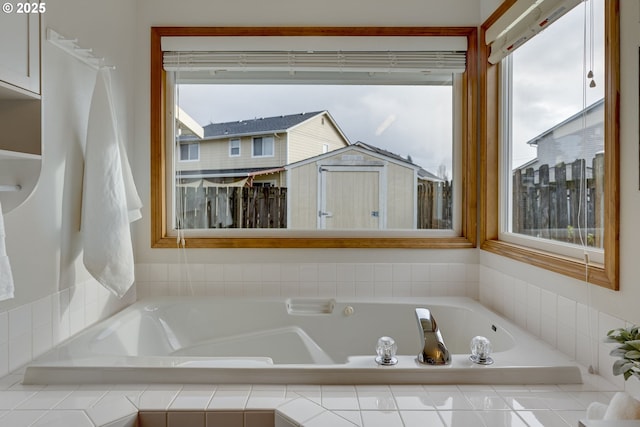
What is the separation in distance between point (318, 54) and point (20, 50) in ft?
4.86

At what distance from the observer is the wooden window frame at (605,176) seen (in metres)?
1.33

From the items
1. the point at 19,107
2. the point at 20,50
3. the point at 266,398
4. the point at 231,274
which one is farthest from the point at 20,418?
the point at 231,274

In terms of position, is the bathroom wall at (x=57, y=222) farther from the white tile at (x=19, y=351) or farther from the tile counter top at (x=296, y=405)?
the tile counter top at (x=296, y=405)

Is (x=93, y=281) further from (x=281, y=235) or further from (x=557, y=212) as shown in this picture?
(x=557, y=212)

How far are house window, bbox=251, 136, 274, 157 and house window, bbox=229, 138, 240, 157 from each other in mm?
89

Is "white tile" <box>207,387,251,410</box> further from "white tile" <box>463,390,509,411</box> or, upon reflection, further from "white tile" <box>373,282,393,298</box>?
"white tile" <box>373,282,393,298</box>

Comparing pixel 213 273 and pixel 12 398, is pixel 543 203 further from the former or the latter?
pixel 12 398

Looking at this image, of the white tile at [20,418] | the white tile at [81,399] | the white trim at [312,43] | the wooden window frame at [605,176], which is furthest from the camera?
the white trim at [312,43]

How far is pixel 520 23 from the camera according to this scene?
6.15ft

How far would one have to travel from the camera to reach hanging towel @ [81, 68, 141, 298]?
1.74 meters

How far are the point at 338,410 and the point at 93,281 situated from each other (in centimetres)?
133

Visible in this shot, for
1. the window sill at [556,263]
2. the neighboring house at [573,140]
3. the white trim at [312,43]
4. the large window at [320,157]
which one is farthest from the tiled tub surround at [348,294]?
the white trim at [312,43]

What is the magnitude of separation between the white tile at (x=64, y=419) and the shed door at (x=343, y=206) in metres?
1.55

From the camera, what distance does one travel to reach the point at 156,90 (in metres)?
2.35
